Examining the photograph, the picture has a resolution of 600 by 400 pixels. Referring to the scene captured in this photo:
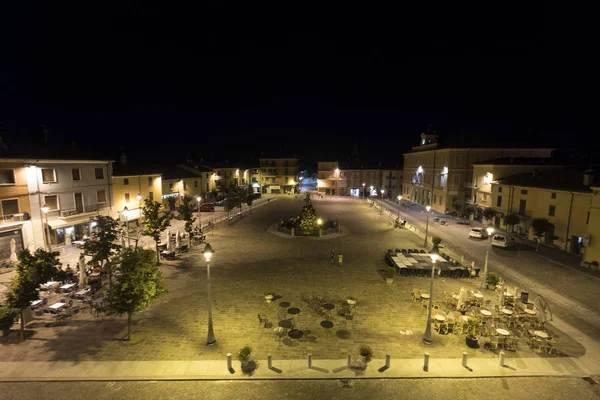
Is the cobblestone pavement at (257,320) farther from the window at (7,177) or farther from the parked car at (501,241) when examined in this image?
the window at (7,177)

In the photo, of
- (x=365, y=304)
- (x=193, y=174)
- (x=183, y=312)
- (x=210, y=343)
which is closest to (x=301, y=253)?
(x=365, y=304)

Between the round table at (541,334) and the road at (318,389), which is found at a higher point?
the round table at (541,334)

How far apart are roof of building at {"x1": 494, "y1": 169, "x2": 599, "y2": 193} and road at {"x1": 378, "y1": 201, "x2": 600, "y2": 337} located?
24.0ft

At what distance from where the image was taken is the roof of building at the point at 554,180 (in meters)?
→ 29.0

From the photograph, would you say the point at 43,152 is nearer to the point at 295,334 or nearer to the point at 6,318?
the point at 6,318

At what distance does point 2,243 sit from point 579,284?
47.3 m

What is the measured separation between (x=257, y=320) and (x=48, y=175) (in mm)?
27533

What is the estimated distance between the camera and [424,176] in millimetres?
60062

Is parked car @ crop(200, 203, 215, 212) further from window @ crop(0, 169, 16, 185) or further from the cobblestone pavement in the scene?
window @ crop(0, 169, 16, 185)

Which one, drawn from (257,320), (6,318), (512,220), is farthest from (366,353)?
(512,220)

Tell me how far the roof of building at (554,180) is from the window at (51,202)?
5250cm

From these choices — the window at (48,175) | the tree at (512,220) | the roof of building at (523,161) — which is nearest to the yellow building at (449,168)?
the roof of building at (523,161)

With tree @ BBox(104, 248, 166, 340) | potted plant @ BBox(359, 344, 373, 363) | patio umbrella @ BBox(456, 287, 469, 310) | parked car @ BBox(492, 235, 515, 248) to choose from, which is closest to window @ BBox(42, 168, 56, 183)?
tree @ BBox(104, 248, 166, 340)

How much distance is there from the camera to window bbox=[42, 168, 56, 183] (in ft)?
90.8
